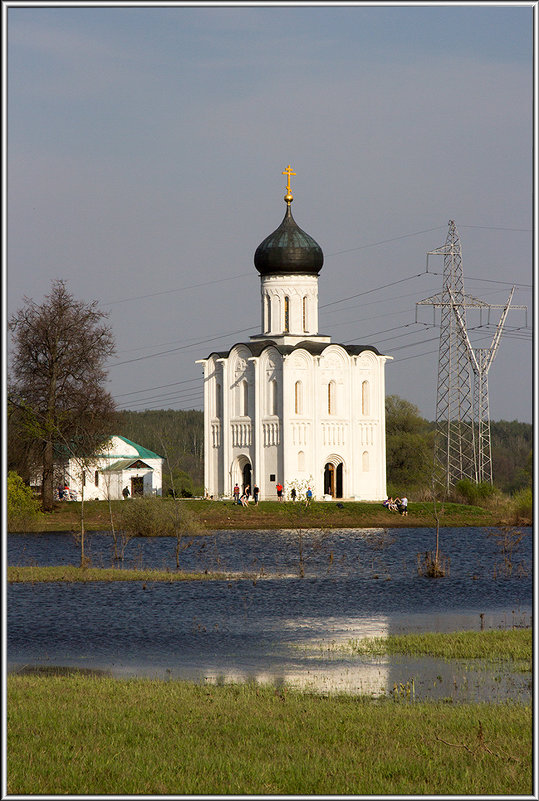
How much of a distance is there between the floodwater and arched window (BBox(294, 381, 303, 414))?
23.9 metres

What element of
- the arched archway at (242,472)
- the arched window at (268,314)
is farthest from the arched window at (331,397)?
the arched archway at (242,472)

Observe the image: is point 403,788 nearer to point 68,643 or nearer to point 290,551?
point 68,643

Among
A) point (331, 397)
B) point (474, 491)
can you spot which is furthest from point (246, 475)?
A: point (474, 491)

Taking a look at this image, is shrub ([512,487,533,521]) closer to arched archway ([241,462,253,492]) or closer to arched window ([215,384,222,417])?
arched archway ([241,462,253,492])

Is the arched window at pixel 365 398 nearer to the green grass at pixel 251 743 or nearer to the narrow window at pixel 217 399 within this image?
the narrow window at pixel 217 399

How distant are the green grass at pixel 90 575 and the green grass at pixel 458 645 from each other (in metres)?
9.97

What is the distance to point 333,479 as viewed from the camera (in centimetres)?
6366

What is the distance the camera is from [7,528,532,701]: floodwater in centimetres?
1570

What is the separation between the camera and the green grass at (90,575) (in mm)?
27297

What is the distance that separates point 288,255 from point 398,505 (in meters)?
15.0

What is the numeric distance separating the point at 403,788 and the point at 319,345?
179 ft

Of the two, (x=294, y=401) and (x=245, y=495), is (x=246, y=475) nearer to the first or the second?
(x=245, y=495)

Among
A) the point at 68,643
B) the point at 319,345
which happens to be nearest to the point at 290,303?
the point at 319,345

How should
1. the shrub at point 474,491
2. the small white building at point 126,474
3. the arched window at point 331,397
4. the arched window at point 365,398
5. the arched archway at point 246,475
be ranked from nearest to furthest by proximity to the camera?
the shrub at point 474,491 → the arched window at point 331,397 → the arched archway at point 246,475 → the small white building at point 126,474 → the arched window at point 365,398
